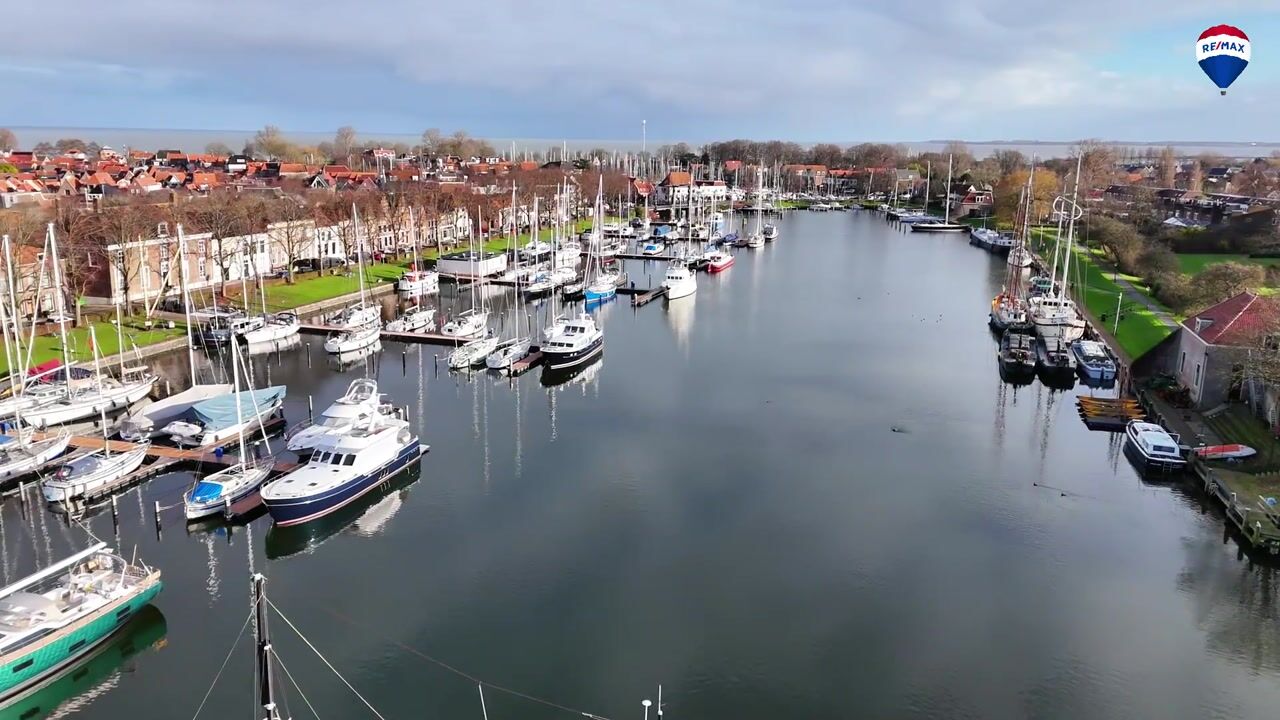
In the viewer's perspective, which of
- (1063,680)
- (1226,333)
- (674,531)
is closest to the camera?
(1063,680)

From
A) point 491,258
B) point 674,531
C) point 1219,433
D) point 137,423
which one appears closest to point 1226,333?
point 1219,433

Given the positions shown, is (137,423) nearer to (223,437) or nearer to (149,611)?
(223,437)

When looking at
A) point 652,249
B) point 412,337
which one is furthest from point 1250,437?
point 652,249

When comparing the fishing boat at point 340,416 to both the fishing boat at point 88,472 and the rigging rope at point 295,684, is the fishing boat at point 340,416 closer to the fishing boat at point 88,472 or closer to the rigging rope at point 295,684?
the fishing boat at point 88,472

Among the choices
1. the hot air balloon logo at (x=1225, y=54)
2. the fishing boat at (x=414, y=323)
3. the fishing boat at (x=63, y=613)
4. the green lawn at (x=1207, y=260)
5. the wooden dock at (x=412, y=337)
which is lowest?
the fishing boat at (x=63, y=613)

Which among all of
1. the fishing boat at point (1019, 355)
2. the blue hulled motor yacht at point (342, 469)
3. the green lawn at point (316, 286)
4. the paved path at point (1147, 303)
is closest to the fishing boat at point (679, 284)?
the green lawn at point (316, 286)

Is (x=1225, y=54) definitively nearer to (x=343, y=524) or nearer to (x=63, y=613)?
(x=343, y=524)

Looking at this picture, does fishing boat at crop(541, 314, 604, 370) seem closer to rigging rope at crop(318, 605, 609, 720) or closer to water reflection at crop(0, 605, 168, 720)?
rigging rope at crop(318, 605, 609, 720)
